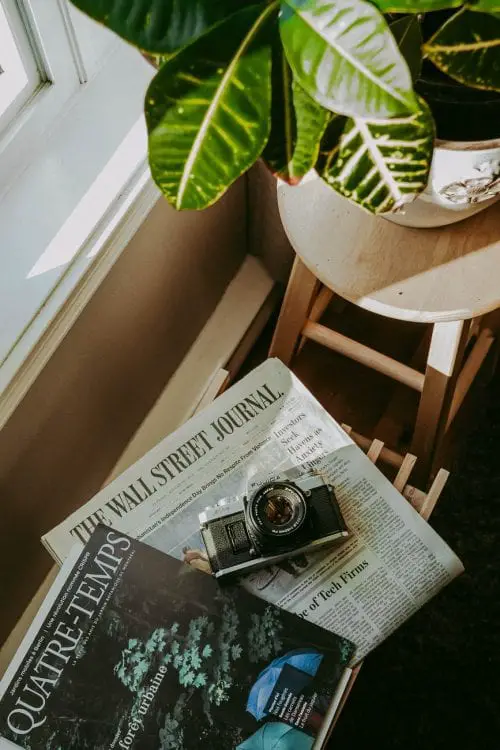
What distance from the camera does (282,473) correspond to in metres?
0.80

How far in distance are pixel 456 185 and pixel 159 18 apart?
270 millimetres

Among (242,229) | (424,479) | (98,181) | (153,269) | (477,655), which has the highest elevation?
(98,181)

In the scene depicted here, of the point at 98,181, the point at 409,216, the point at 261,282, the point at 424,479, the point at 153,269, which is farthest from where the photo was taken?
the point at 261,282

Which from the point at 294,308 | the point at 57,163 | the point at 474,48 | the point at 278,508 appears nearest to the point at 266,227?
the point at 294,308

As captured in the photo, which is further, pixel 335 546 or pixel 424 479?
pixel 424 479

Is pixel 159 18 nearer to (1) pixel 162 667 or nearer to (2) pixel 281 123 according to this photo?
(2) pixel 281 123

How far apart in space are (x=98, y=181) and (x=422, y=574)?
0.54 meters

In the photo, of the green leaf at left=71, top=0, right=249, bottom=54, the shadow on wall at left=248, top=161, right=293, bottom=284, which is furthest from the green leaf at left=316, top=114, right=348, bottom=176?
the shadow on wall at left=248, top=161, right=293, bottom=284

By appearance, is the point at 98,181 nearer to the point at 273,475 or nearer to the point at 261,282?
the point at 273,475

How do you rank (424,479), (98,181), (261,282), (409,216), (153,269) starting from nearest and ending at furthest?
(409,216) → (98,181) → (153,269) → (424,479) → (261,282)

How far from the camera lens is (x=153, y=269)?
3.26 ft

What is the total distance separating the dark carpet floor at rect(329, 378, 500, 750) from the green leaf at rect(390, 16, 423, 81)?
84 cm

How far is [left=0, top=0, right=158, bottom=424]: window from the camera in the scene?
2.59 feet

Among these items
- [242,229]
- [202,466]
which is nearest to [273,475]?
[202,466]
